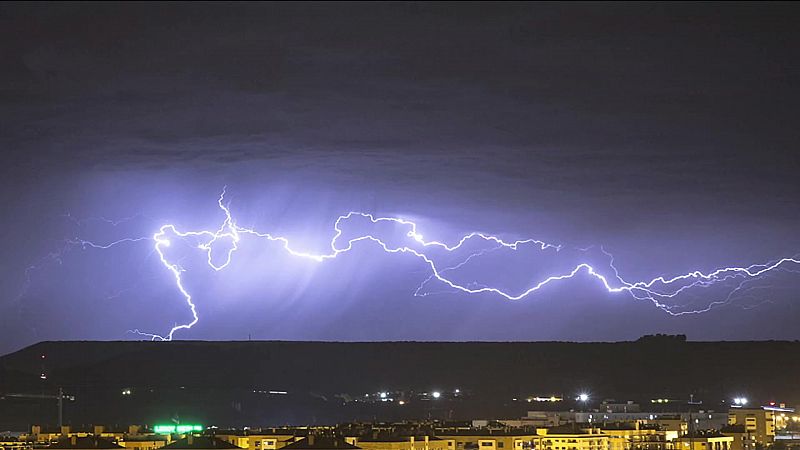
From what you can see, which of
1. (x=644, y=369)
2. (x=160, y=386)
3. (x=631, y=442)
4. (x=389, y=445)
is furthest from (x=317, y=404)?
(x=389, y=445)

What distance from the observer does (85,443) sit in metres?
63.9

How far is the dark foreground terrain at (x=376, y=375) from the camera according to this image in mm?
143375

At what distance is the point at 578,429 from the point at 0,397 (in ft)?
212

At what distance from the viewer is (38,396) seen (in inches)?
5315

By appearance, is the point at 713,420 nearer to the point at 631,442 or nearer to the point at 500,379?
the point at 631,442

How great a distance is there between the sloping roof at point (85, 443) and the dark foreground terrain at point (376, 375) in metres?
68.6

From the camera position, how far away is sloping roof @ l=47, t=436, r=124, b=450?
6316 centimetres

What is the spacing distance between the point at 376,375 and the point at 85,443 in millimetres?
114782

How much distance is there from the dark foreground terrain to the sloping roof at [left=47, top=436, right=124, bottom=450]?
6855 centimetres

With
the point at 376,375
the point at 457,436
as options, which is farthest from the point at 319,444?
the point at 376,375

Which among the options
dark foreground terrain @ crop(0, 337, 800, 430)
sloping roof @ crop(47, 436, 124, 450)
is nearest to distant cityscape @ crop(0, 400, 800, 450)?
sloping roof @ crop(47, 436, 124, 450)

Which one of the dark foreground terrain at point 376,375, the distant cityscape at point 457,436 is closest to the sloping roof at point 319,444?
the distant cityscape at point 457,436

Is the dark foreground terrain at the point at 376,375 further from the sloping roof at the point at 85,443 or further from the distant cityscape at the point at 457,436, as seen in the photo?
the sloping roof at the point at 85,443

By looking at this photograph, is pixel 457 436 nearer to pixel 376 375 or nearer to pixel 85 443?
pixel 85 443
